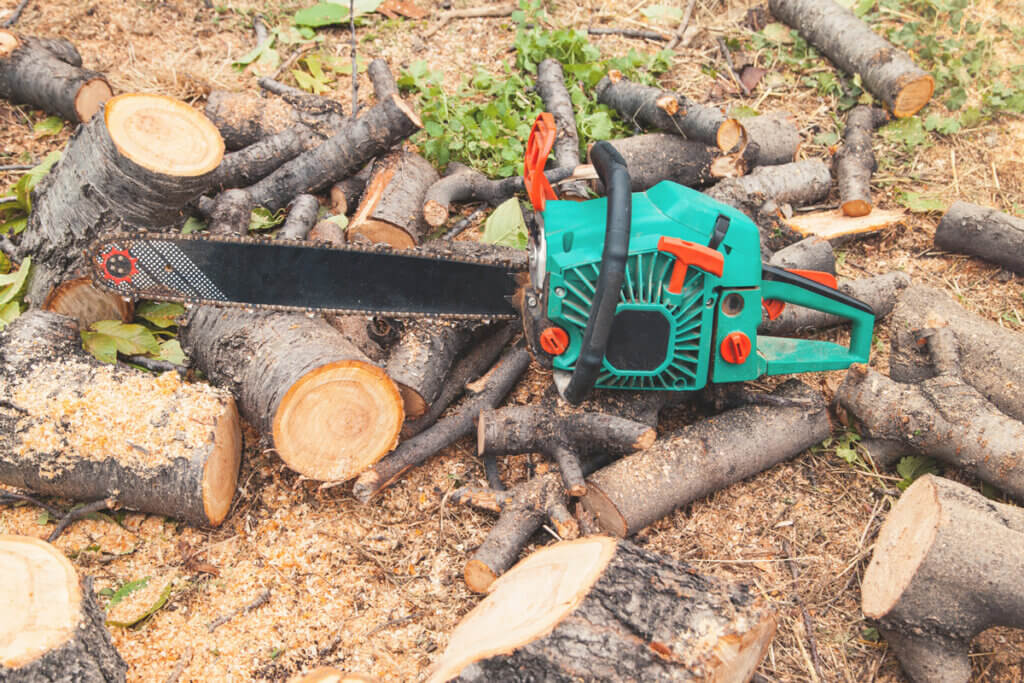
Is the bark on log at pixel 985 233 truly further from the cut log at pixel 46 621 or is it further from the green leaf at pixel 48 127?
the green leaf at pixel 48 127

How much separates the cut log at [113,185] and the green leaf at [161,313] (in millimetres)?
64

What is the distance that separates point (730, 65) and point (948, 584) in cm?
351

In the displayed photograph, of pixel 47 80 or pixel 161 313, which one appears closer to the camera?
pixel 161 313

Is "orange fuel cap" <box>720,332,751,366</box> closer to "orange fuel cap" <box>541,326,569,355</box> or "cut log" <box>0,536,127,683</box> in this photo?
"orange fuel cap" <box>541,326,569,355</box>

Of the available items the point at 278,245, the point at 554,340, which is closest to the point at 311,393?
the point at 278,245

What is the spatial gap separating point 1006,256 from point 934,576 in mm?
1983

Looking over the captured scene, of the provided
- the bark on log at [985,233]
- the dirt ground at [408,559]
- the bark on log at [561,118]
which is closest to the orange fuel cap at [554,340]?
the dirt ground at [408,559]

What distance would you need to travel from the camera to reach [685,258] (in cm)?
226

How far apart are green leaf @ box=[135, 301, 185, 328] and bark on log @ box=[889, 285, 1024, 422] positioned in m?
2.83

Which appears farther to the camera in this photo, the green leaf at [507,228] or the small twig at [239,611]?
the green leaf at [507,228]

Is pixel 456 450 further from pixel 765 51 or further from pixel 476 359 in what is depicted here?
pixel 765 51

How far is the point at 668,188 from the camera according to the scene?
245cm

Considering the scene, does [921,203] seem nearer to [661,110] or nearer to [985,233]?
[985,233]

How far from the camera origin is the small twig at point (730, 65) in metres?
4.54
